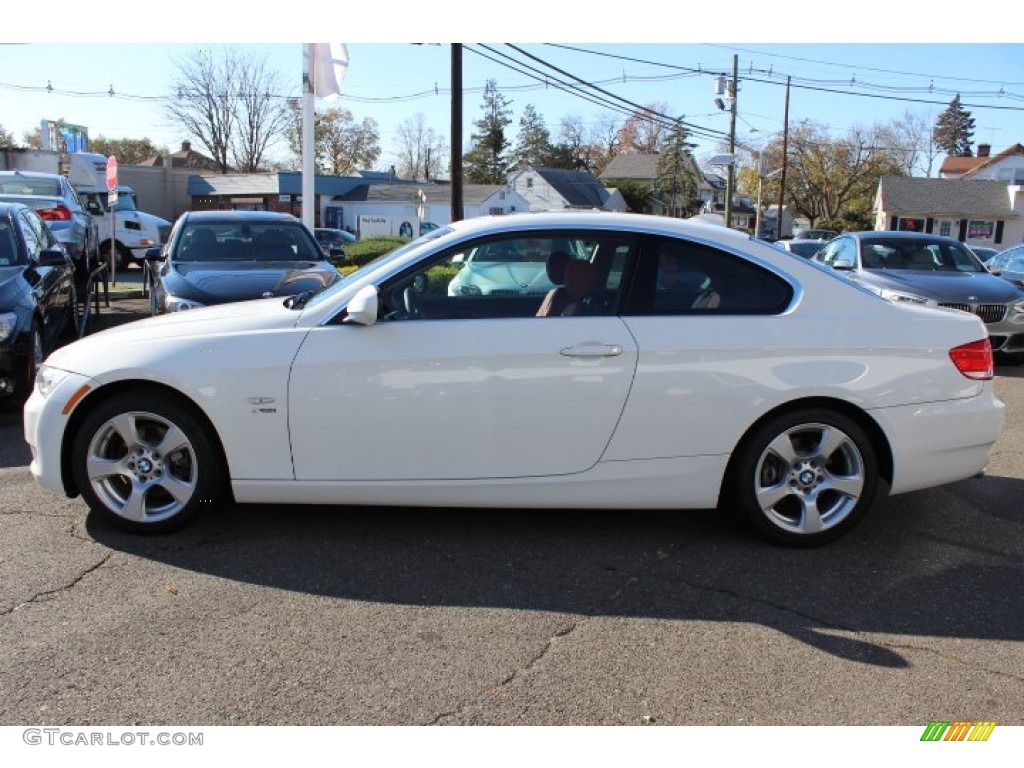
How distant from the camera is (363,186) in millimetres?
65000

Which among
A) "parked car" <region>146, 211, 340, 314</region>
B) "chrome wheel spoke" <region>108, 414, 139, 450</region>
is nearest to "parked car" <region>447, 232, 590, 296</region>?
"chrome wheel spoke" <region>108, 414, 139, 450</region>

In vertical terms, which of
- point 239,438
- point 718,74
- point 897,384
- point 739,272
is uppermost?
point 718,74

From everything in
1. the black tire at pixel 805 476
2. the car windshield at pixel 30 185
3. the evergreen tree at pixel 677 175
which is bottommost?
the black tire at pixel 805 476

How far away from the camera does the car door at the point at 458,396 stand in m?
3.92

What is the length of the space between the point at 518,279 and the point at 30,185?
1422 centimetres

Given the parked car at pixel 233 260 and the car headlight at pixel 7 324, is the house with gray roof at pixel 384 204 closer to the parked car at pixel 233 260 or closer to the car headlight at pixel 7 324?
the parked car at pixel 233 260

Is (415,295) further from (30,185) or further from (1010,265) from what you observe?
(30,185)

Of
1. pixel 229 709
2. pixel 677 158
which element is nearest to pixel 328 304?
pixel 229 709

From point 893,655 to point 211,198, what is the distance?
193 ft

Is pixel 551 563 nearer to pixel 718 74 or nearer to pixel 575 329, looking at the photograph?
pixel 575 329

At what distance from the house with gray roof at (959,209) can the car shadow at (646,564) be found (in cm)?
5969

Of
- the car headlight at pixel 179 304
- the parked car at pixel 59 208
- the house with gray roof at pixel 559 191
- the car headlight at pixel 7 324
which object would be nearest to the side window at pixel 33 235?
the car headlight at pixel 7 324

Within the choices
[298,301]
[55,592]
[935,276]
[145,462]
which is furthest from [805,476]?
[935,276]

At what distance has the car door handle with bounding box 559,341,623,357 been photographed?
12.9 ft
